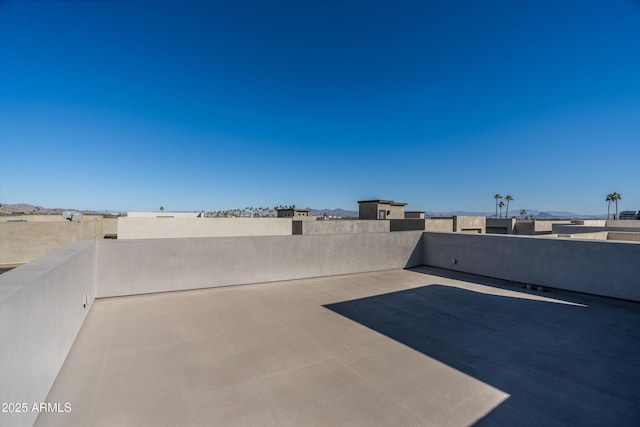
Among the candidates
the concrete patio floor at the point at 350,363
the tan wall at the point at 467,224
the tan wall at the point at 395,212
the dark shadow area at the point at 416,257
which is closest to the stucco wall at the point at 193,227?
the tan wall at the point at 395,212

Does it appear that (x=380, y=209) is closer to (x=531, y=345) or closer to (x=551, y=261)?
(x=551, y=261)

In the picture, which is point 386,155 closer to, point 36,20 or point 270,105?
point 270,105

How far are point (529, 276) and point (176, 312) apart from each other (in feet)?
25.8

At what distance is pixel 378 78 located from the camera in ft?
48.0

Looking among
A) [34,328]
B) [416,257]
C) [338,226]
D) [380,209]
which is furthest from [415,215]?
[34,328]

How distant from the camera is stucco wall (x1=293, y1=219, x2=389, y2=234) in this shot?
1414cm

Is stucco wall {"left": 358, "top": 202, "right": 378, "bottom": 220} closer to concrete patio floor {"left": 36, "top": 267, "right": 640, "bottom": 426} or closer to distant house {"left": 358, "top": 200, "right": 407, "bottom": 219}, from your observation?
distant house {"left": 358, "top": 200, "right": 407, "bottom": 219}

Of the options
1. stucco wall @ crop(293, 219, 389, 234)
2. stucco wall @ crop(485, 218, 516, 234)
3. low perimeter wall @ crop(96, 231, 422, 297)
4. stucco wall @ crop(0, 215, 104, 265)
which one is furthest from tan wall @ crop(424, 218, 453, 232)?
stucco wall @ crop(0, 215, 104, 265)

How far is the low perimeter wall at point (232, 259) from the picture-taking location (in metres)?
5.05

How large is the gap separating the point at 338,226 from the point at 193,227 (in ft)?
26.3

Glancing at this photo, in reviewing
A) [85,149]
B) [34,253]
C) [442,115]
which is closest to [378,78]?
[442,115]

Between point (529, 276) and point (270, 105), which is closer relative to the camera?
point (529, 276)

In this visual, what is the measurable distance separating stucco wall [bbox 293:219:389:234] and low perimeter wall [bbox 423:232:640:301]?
638cm

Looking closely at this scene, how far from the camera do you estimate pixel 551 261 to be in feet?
19.6
